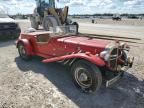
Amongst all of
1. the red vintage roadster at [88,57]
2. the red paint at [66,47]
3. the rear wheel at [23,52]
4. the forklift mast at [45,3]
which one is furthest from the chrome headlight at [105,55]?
the forklift mast at [45,3]

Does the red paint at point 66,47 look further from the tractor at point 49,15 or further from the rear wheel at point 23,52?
the tractor at point 49,15

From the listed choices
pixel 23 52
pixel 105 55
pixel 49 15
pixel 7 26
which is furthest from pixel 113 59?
pixel 49 15

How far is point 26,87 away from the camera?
4832 mm

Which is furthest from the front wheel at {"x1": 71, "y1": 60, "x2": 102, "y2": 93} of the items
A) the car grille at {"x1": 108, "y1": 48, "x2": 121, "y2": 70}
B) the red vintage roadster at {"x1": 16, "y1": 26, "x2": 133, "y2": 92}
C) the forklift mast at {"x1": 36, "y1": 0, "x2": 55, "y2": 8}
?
the forklift mast at {"x1": 36, "y1": 0, "x2": 55, "y2": 8}

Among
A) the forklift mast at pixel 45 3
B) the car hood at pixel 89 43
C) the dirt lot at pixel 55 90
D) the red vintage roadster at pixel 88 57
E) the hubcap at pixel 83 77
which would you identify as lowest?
the dirt lot at pixel 55 90

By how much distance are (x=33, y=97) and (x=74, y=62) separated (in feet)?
4.27

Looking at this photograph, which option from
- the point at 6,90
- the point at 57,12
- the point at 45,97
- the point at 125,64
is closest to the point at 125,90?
the point at 125,64

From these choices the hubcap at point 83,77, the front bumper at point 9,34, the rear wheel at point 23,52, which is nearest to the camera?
the hubcap at point 83,77

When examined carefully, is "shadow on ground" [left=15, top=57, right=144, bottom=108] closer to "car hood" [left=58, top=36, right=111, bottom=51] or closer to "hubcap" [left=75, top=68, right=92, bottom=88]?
"hubcap" [left=75, top=68, right=92, bottom=88]

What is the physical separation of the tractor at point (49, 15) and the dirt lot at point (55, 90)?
23.9 feet

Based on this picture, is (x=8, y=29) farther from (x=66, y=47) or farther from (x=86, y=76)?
(x=86, y=76)

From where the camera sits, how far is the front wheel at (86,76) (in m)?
4.25

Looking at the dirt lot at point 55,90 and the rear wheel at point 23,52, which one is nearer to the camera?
the dirt lot at point 55,90

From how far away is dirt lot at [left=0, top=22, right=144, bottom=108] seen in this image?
4.08 metres
